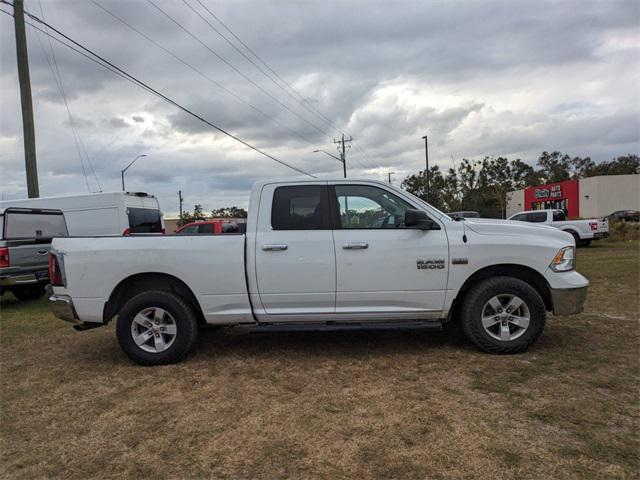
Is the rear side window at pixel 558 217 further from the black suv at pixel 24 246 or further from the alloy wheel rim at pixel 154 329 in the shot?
the alloy wheel rim at pixel 154 329

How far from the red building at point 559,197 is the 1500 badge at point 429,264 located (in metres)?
48.8

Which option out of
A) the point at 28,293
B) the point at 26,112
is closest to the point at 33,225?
the point at 28,293

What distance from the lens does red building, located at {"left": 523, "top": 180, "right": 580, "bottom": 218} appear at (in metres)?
48.2

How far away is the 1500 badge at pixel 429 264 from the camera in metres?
4.85

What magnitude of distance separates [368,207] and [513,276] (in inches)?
65.8

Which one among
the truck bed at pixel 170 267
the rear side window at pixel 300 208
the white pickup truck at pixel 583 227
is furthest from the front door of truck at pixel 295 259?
the white pickup truck at pixel 583 227

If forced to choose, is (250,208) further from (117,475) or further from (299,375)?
(117,475)

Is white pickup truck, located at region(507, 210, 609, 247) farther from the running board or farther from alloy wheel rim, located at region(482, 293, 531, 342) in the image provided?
the running board

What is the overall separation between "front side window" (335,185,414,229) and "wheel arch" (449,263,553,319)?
93 cm

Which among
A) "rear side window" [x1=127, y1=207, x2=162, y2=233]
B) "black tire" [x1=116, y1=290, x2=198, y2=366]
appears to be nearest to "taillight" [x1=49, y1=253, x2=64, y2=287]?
"black tire" [x1=116, y1=290, x2=198, y2=366]

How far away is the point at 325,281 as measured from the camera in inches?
191

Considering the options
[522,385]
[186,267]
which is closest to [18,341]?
[186,267]

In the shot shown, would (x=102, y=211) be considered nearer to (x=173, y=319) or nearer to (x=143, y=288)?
(x=143, y=288)

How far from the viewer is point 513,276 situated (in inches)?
198
